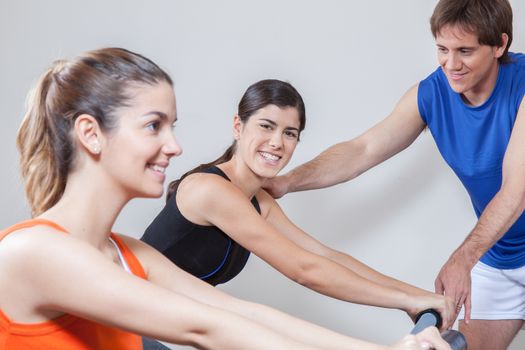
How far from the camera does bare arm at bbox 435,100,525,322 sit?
1.93 metres

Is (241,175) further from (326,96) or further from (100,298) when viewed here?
(100,298)

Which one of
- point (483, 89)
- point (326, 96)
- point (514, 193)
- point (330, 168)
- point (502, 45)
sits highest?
point (502, 45)

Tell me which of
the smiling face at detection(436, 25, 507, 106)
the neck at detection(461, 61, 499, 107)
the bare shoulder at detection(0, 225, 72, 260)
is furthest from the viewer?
the neck at detection(461, 61, 499, 107)

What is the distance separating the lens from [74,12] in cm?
327

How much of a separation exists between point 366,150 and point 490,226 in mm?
711

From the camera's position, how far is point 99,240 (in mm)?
1341

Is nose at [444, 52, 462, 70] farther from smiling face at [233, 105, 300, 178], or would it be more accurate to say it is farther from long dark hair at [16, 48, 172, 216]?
long dark hair at [16, 48, 172, 216]

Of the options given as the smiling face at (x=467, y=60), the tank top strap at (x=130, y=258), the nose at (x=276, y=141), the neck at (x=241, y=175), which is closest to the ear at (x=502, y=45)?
the smiling face at (x=467, y=60)

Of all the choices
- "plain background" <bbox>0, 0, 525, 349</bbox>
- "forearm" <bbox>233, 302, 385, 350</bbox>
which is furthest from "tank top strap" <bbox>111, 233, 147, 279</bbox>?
"plain background" <bbox>0, 0, 525, 349</bbox>

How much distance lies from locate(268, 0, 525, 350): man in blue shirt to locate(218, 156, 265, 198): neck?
158 millimetres

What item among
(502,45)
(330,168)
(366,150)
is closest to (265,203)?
(330,168)

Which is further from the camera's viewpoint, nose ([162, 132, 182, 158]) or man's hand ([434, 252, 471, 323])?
man's hand ([434, 252, 471, 323])

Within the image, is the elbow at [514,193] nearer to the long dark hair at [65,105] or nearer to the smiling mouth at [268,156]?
the smiling mouth at [268,156]

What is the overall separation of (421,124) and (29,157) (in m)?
1.53
